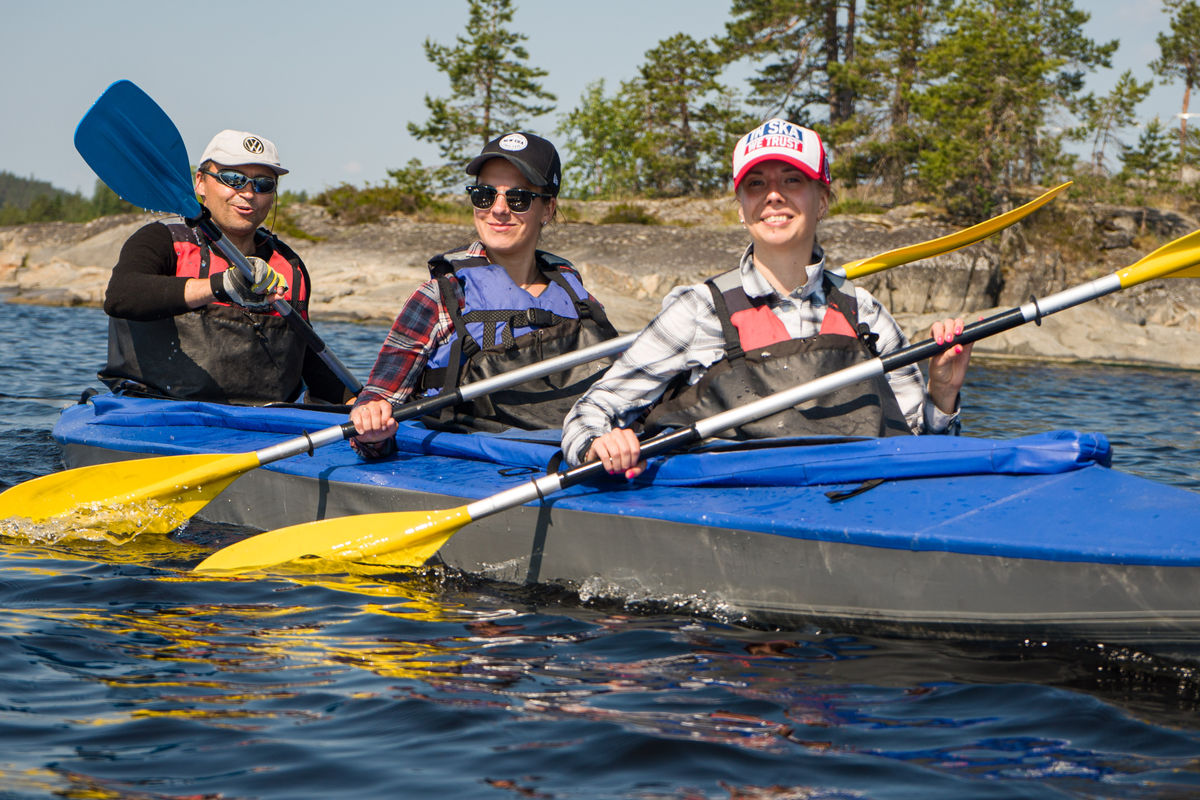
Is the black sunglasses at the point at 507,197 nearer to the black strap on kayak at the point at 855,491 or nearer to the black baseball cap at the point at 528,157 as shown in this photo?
the black baseball cap at the point at 528,157

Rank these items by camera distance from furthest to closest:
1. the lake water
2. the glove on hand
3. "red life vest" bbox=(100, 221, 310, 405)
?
"red life vest" bbox=(100, 221, 310, 405) < the glove on hand < the lake water

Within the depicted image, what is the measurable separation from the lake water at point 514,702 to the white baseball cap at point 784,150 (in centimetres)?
133

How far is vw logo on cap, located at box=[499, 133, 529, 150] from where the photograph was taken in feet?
13.8

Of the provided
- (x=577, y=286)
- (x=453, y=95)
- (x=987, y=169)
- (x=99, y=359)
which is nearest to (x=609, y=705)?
(x=577, y=286)

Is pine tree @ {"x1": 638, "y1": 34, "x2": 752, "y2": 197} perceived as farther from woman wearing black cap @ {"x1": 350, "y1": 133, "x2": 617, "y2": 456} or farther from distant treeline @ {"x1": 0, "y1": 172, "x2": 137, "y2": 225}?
woman wearing black cap @ {"x1": 350, "y1": 133, "x2": 617, "y2": 456}

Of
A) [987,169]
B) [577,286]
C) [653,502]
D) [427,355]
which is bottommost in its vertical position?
[653,502]

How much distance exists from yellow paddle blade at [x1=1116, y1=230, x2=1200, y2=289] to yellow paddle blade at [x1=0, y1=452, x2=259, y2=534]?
10.8 feet

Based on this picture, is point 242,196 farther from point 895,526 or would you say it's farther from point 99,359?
point 99,359

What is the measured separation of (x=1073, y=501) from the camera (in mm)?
2891

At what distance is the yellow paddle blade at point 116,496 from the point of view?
4398 millimetres

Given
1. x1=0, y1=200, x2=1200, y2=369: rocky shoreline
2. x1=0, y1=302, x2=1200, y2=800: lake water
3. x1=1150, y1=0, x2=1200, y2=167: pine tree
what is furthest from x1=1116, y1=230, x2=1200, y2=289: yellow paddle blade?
x1=1150, y1=0, x2=1200, y2=167: pine tree

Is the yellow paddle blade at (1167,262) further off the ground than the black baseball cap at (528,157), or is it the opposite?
the black baseball cap at (528,157)

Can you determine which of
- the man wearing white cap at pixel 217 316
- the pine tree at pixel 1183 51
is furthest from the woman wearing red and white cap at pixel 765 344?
the pine tree at pixel 1183 51

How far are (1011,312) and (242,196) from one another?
134 inches
